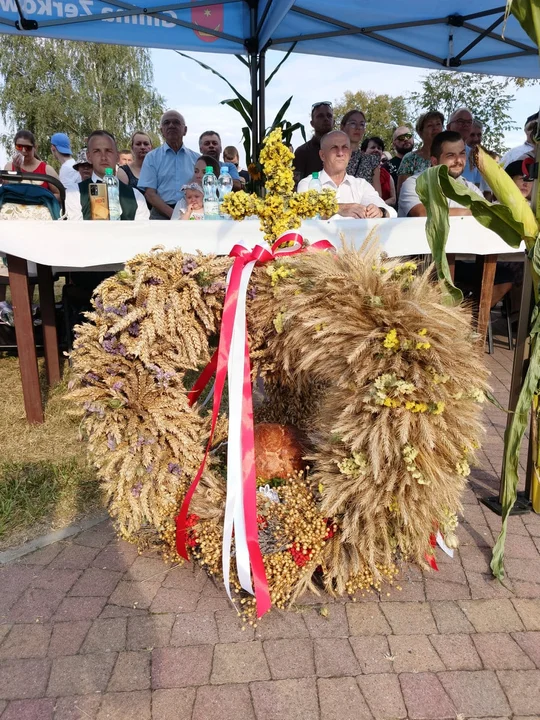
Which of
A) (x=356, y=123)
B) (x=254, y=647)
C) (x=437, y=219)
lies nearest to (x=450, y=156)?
(x=356, y=123)

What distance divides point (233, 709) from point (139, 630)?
530mm

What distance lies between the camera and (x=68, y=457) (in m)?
3.70

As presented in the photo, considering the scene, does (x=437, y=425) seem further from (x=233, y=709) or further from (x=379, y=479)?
(x=233, y=709)

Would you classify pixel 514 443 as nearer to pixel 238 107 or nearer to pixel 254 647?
pixel 254 647

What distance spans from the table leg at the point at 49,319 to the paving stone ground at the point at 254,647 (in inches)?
101

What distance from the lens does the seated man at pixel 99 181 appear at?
4.81 meters

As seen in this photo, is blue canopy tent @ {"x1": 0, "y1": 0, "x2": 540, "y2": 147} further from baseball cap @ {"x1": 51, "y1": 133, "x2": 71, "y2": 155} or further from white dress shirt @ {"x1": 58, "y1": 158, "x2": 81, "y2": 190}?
baseball cap @ {"x1": 51, "y1": 133, "x2": 71, "y2": 155}

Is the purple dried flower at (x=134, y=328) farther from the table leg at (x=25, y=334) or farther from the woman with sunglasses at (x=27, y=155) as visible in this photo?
the woman with sunglasses at (x=27, y=155)

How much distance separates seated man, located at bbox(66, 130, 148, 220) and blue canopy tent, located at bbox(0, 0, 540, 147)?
1410 millimetres

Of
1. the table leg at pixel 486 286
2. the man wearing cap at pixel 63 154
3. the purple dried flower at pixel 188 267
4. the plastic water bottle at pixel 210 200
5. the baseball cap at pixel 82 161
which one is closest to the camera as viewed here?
the purple dried flower at pixel 188 267

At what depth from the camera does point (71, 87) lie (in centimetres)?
2955

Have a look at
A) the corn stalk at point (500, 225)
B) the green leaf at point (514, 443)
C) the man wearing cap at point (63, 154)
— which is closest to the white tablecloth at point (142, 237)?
the corn stalk at point (500, 225)

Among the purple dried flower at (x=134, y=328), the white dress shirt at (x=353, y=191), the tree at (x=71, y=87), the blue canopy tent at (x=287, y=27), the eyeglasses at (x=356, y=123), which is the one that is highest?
the tree at (x=71, y=87)

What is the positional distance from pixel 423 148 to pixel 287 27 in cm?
209
